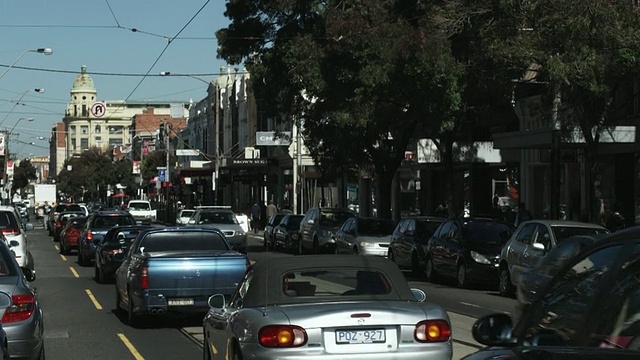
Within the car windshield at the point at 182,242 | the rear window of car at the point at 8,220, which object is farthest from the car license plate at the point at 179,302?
the rear window of car at the point at 8,220

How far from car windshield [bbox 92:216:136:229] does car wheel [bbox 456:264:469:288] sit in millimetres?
12712

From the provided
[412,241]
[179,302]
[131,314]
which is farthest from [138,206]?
[179,302]

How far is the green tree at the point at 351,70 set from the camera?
29.5 meters

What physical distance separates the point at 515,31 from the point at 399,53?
17.0 ft

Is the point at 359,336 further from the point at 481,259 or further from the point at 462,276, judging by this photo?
the point at 462,276

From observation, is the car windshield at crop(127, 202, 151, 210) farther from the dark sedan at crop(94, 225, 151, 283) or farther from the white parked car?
the dark sedan at crop(94, 225, 151, 283)

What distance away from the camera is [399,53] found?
28.9 meters

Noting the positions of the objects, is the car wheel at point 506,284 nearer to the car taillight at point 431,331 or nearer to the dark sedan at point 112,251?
the dark sedan at point 112,251

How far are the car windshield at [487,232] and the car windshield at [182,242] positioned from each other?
29.1 feet

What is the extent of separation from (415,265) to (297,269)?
18656 mm

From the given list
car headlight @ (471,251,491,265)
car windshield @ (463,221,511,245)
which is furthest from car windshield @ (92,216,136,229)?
car headlight @ (471,251,491,265)

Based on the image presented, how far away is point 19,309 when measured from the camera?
10.6 meters

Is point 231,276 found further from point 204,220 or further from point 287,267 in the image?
point 204,220

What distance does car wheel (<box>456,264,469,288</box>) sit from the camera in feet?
78.3
